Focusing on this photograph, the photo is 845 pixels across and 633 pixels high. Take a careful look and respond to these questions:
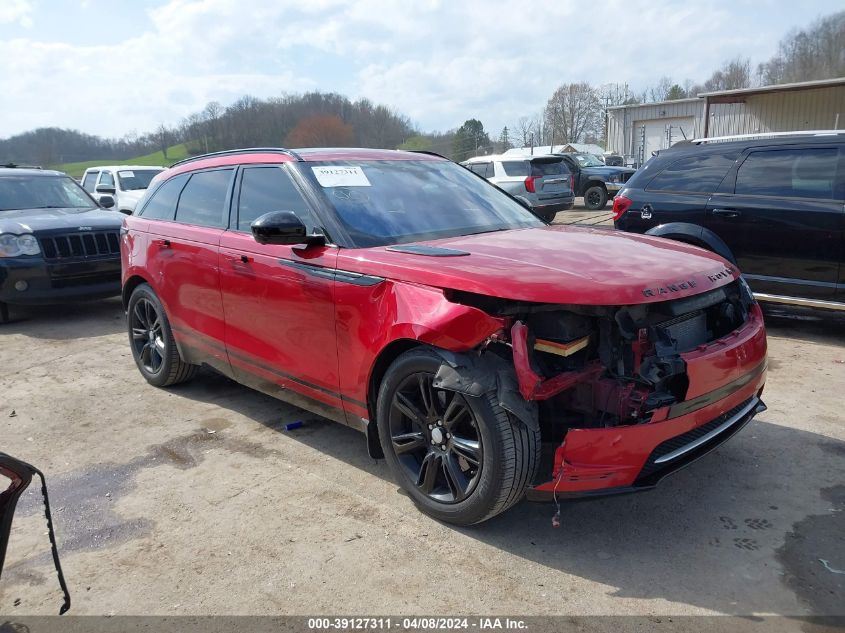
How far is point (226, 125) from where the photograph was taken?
5797cm

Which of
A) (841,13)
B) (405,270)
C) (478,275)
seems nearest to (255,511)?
(405,270)

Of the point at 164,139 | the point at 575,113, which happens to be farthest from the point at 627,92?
the point at 164,139

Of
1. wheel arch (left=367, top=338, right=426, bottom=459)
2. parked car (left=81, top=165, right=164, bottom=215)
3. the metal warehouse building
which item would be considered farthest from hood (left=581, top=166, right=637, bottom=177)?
wheel arch (left=367, top=338, right=426, bottom=459)

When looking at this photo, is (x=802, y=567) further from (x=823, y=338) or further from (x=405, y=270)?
(x=823, y=338)

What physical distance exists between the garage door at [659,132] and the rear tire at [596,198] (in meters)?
17.7

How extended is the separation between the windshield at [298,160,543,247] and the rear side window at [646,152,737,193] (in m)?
2.92

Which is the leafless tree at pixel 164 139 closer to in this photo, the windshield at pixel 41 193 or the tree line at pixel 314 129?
the tree line at pixel 314 129

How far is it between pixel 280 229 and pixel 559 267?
1.45 metres

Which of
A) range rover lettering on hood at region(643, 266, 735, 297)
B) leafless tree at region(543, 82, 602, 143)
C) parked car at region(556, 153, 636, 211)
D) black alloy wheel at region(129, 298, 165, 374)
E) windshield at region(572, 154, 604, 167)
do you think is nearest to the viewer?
range rover lettering on hood at region(643, 266, 735, 297)

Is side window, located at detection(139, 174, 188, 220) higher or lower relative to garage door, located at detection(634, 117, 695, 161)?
lower

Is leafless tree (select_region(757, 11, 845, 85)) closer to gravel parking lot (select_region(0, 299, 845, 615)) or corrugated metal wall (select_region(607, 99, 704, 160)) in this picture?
corrugated metal wall (select_region(607, 99, 704, 160))

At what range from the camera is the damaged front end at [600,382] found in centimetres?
270

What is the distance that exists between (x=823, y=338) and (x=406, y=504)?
4.74m

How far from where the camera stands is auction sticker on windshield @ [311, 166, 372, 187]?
3.82 meters
